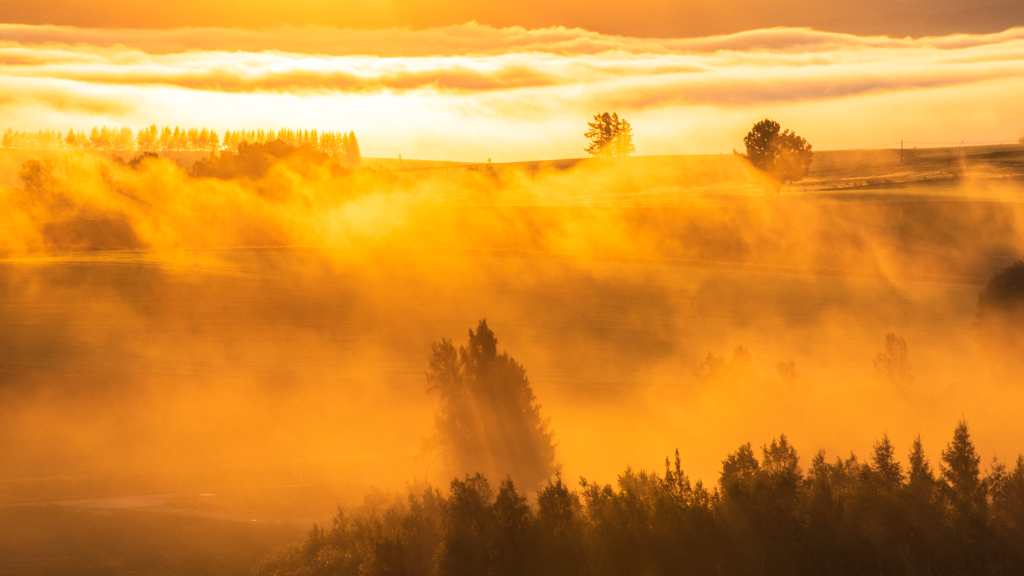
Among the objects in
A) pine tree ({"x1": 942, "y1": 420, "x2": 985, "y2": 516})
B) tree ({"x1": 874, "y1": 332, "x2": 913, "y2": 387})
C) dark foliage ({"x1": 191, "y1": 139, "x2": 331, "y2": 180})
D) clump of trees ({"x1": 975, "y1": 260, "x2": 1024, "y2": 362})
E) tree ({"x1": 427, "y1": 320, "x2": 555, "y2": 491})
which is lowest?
pine tree ({"x1": 942, "y1": 420, "x2": 985, "y2": 516})

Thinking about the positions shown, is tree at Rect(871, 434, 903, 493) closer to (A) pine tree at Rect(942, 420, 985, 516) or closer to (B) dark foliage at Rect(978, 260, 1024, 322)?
(A) pine tree at Rect(942, 420, 985, 516)

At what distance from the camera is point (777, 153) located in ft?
300

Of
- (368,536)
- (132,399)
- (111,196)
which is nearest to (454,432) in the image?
(368,536)

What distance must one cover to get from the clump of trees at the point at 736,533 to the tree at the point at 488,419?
8804mm

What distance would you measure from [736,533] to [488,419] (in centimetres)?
1264

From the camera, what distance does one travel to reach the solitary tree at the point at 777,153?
90.3 m

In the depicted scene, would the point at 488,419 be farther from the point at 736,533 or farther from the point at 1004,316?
the point at 1004,316

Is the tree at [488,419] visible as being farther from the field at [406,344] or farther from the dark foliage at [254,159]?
the dark foliage at [254,159]

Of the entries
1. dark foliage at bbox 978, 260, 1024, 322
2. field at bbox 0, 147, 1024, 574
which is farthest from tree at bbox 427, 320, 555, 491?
dark foliage at bbox 978, 260, 1024, 322

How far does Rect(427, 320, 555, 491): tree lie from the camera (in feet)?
101

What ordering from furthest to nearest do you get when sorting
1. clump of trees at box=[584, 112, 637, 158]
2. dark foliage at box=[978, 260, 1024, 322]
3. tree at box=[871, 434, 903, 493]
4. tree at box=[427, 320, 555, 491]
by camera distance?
1. clump of trees at box=[584, 112, 637, 158]
2. dark foliage at box=[978, 260, 1024, 322]
3. tree at box=[427, 320, 555, 491]
4. tree at box=[871, 434, 903, 493]

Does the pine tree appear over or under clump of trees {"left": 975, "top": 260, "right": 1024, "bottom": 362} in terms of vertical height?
under

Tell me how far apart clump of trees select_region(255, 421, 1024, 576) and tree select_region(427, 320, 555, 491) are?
28.9 feet

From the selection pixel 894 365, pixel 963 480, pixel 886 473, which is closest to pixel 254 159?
pixel 894 365
